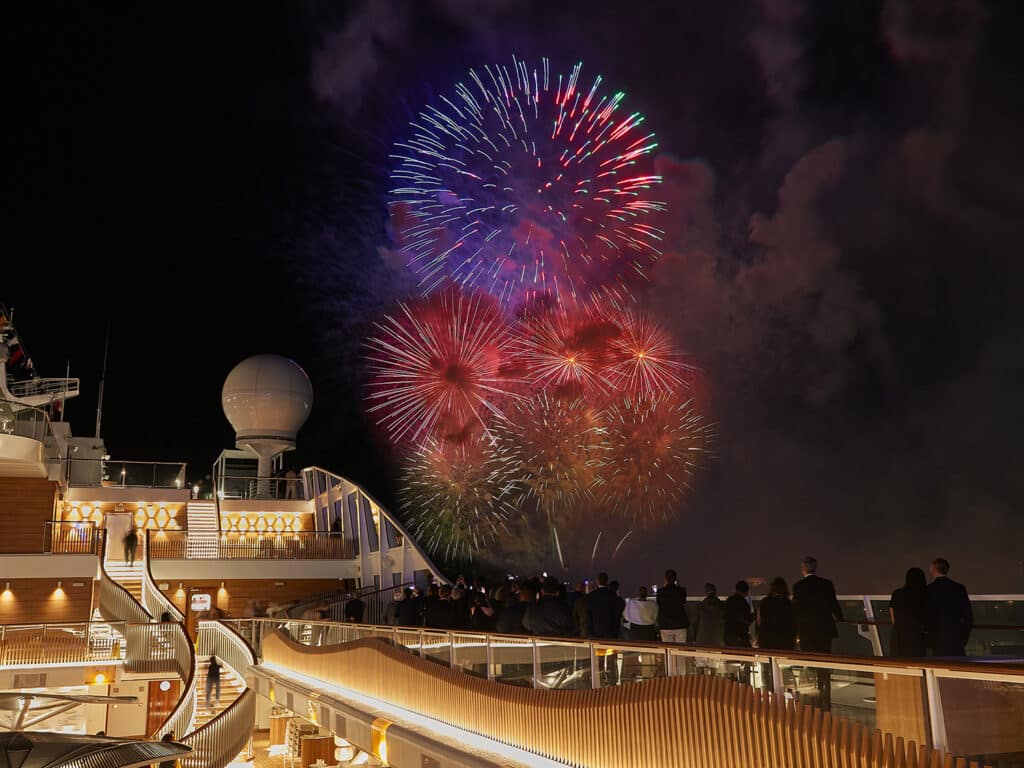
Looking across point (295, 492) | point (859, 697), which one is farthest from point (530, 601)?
point (295, 492)

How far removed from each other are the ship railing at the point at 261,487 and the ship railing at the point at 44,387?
838 centimetres

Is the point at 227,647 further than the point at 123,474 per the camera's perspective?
No

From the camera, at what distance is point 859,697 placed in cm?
550

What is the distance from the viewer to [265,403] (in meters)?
49.9

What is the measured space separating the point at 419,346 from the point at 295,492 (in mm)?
20654

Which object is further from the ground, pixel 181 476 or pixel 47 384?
pixel 47 384

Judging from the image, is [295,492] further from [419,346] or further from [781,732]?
[781,732]

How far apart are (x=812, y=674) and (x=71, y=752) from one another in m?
7.87

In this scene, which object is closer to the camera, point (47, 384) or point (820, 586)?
point (820, 586)

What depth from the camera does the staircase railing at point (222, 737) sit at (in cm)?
1859

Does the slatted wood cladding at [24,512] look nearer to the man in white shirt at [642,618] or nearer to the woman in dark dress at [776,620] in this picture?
the man in white shirt at [642,618]

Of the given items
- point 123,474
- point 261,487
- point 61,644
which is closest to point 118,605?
point 61,644

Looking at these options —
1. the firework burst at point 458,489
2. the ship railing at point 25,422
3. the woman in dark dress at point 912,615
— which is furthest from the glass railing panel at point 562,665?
the ship railing at point 25,422

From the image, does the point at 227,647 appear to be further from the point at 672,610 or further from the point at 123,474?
A: the point at 672,610
